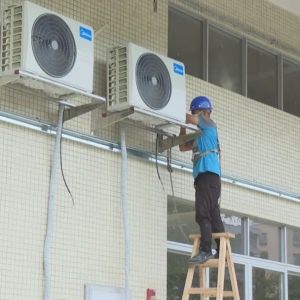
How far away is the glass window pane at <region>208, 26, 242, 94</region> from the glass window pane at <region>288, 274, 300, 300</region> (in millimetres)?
1896

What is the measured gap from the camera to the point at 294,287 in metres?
8.05

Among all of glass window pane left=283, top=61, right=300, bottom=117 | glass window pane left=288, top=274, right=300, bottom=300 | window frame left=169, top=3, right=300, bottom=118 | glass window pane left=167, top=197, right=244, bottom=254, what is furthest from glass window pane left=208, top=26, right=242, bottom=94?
glass window pane left=288, top=274, right=300, bottom=300

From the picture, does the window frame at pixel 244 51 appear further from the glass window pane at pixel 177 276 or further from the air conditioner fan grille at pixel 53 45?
the air conditioner fan grille at pixel 53 45

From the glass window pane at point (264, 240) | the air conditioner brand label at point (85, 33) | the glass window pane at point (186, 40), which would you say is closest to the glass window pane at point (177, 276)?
the glass window pane at point (264, 240)

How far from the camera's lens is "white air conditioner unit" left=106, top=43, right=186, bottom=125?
19.6ft

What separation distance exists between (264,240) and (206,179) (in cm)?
182

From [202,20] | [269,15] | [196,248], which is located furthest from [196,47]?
[196,248]

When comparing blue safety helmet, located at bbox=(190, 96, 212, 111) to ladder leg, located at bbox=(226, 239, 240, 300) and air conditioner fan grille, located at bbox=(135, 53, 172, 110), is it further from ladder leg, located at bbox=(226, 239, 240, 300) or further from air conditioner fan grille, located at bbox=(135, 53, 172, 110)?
ladder leg, located at bbox=(226, 239, 240, 300)

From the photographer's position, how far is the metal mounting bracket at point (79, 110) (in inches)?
231

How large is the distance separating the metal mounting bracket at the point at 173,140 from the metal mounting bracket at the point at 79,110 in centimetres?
88

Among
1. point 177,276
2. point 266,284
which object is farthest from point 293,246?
point 177,276

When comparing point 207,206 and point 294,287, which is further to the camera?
point 294,287

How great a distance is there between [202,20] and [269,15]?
0.95m

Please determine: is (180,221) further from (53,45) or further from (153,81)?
(53,45)
